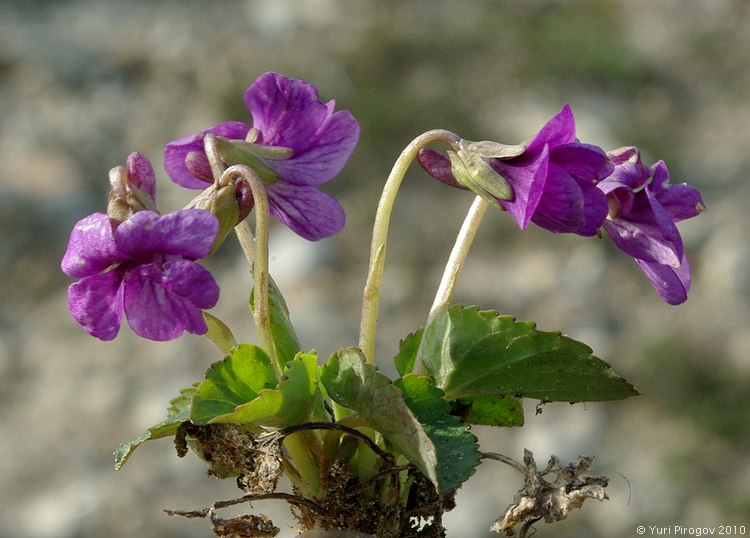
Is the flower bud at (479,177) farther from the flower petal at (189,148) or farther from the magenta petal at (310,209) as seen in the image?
the flower petal at (189,148)

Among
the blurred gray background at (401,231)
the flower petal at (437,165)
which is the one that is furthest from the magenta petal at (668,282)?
the blurred gray background at (401,231)

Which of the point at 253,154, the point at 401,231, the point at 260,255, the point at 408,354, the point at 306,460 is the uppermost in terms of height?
the point at 401,231

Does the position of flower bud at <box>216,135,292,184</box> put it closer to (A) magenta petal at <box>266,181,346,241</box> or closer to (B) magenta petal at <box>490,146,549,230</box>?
(A) magenta petal at <box>266,181,346,241</box>

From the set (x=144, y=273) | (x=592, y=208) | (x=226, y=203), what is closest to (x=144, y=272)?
(x=144, y=273)

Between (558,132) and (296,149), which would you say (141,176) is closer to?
(296,149)

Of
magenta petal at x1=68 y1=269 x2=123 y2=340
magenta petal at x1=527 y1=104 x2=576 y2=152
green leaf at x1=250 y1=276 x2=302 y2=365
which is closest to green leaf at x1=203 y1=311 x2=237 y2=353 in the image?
green leaf at x1=250 y1=276 x2=302 y2=365

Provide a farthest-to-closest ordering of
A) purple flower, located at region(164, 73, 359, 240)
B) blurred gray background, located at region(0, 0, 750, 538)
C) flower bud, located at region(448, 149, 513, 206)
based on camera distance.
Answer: blurred gray background, located at region(0, 0, 750, 538) → purple flower, located at region(164, 73, 359, 240) → flower bud, located at region(448, 149, 513, 206)
